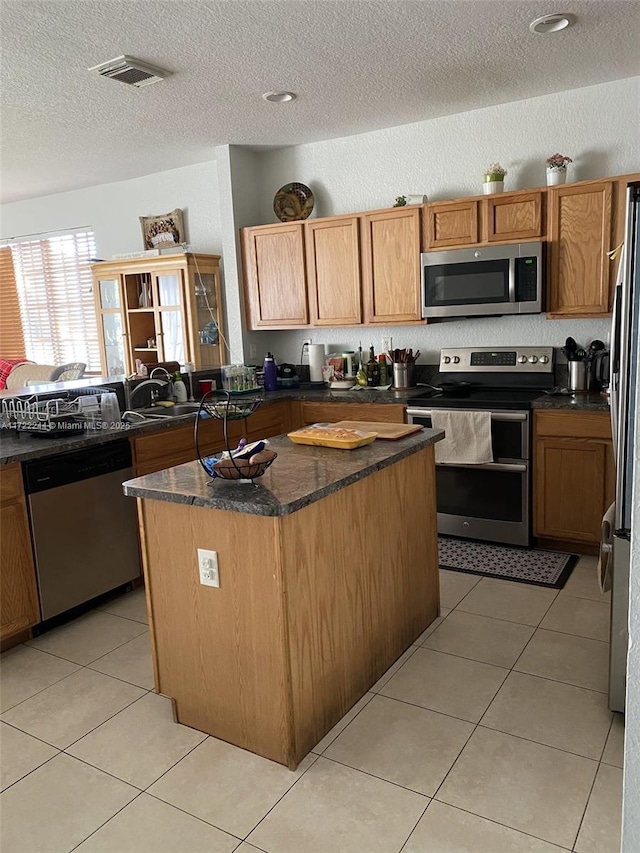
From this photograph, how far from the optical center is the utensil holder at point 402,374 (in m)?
4.50

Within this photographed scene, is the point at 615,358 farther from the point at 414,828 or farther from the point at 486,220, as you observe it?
the point at 486,220

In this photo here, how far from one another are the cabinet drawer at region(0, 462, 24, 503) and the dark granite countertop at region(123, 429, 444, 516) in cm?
87

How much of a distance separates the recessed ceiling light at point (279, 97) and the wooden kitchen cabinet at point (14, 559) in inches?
94.0

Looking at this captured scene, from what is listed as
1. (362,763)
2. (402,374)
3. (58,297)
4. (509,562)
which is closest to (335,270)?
(402,374)

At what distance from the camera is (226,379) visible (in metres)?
4.77

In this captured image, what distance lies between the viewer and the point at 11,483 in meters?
2.88

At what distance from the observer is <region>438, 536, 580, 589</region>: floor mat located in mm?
3498

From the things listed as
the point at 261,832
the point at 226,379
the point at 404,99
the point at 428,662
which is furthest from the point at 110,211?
the point at 261,832

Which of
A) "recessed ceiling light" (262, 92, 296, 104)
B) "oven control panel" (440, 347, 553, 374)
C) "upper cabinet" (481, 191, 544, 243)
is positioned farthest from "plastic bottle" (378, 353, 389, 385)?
"recessed ceiling light" (262, 92, 296, 104)

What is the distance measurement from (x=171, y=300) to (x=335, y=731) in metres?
4.00

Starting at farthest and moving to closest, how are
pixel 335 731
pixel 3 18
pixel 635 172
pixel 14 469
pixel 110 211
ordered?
1. pixel 110 211
2. pixel 635 172
3. pixel 14 469
4. pixel 3 18
5. pixel 335 731

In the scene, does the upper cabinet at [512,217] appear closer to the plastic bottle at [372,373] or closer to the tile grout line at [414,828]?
the plastic bottle at [372,373]

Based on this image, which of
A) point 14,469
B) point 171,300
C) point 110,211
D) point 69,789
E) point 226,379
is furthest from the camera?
point 110,211

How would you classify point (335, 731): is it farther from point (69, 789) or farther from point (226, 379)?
point (226, 379)
